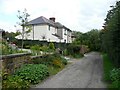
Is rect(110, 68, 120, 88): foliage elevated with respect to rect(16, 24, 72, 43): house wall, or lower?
lower

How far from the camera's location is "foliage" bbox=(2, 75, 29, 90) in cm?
946

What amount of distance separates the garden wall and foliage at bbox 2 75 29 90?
59 centimetres

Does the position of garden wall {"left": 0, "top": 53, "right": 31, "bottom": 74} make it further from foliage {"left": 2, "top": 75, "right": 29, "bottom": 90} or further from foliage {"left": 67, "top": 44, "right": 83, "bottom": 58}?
foliage {"left": 67, "top": 44, "right": 83, "bottom": 58}

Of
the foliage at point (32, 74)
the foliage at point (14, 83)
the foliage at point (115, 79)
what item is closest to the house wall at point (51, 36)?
the foliage at point (32, 74)

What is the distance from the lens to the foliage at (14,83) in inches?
372

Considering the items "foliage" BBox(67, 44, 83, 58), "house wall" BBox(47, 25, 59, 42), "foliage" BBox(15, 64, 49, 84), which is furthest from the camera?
"house wall" BBox(47, 25, 59, 42)

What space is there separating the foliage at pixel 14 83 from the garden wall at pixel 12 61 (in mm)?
591

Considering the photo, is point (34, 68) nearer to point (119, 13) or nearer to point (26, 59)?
point (26, 59)

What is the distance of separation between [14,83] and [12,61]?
7.49 ft

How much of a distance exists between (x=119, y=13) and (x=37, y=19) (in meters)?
40.4

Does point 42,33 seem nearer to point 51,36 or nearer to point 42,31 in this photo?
point 42,31

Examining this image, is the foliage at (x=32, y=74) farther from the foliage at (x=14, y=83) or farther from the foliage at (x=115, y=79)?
the foliage at (x=115, y=79)

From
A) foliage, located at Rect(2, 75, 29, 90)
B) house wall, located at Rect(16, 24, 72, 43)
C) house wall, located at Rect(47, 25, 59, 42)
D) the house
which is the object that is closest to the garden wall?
foliage, located at Rect(2, 75, 29, 90)

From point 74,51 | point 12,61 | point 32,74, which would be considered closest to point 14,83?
point 32,74
